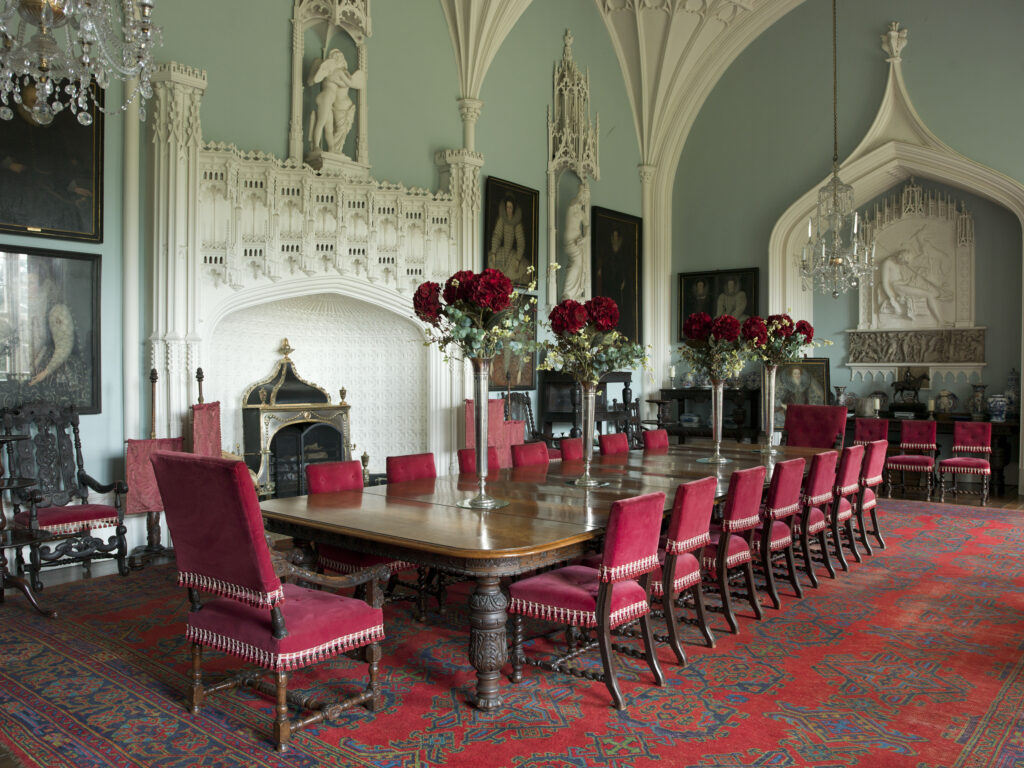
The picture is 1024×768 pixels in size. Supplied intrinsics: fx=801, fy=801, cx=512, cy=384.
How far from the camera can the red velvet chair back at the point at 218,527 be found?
10.5ft

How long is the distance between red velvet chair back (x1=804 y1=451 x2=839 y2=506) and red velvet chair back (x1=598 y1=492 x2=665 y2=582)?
7.22ft

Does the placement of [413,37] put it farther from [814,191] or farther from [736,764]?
[736,764]

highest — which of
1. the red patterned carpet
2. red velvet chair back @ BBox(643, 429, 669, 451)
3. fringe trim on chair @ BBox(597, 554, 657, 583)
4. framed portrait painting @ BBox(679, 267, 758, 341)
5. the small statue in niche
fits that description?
the small statue in niche

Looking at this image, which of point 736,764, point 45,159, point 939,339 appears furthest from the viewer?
point 939,339

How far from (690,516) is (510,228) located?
23.5 ft

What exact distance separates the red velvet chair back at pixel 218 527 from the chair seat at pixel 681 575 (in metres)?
1.96

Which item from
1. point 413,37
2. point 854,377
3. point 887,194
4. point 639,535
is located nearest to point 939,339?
point 854,377

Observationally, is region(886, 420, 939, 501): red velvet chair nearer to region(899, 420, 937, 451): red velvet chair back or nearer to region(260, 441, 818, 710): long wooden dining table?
region(899, 420, 937, 451): red velvet chair back

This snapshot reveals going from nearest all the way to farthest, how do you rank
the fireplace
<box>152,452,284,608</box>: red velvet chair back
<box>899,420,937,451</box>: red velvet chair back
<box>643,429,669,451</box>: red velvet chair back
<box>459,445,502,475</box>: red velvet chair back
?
<box>152,452,284,608</box>: red velvet chair back < <box>459,445,502,475</box>: red velvet chair back < <box>643,429,669,451</box>: red velvet chair back < the fireplace < <box>899,420,937,451</box>: red velvet chair back

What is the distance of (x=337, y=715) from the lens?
139 inches

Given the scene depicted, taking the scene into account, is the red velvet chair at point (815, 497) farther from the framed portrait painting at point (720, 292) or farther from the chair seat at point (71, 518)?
the framed portrait painting at point (720, 292)

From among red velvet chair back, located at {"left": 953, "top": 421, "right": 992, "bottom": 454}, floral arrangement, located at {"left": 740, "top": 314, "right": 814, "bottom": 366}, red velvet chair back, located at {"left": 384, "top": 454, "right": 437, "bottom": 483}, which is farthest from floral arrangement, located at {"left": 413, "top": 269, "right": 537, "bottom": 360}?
red velvet chair back, located at {"left": 953, "top": 421, "right": 992, "bottom": 454}

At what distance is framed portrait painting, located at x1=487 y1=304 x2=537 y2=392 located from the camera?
10734 millimetres

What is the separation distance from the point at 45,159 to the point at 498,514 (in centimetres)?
499
